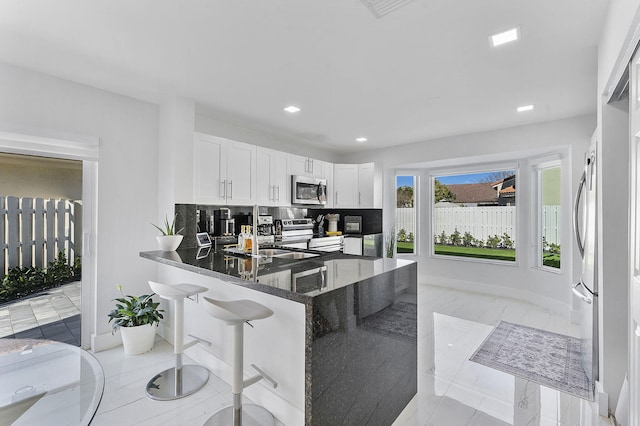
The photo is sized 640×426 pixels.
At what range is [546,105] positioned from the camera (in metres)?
3.42

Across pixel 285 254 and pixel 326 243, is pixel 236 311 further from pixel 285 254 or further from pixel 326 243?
pixel 326 243

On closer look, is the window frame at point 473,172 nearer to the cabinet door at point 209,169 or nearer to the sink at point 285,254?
the sink at point 285,254

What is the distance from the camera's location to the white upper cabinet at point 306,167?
4.79 meters

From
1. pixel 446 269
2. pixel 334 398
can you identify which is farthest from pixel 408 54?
pixel 446 269

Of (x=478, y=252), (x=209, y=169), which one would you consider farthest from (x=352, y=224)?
(x=209, y=169)

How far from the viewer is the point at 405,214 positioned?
6066mm

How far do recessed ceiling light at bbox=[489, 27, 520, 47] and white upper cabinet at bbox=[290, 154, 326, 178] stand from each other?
3070 millimetres

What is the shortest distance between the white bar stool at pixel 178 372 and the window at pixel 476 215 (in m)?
4.61

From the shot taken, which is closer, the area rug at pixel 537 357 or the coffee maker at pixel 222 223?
the area rug at pixel 537 357

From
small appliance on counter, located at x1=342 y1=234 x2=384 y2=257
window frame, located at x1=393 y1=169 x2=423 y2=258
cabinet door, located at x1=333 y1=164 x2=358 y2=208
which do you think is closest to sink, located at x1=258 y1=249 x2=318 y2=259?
small appliance on counter, located at x1=342 y1=234 x2=384 y2=257

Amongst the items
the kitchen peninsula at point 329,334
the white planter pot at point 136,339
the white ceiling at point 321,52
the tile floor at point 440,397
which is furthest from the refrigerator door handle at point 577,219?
the white planter pot at point 136,339

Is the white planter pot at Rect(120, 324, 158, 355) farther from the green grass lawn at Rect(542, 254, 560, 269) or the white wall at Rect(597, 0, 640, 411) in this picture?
the green grass lawn at Rect(542, 254, 560, 269)

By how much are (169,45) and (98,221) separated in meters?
1.85

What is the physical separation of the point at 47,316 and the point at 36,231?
808mm
